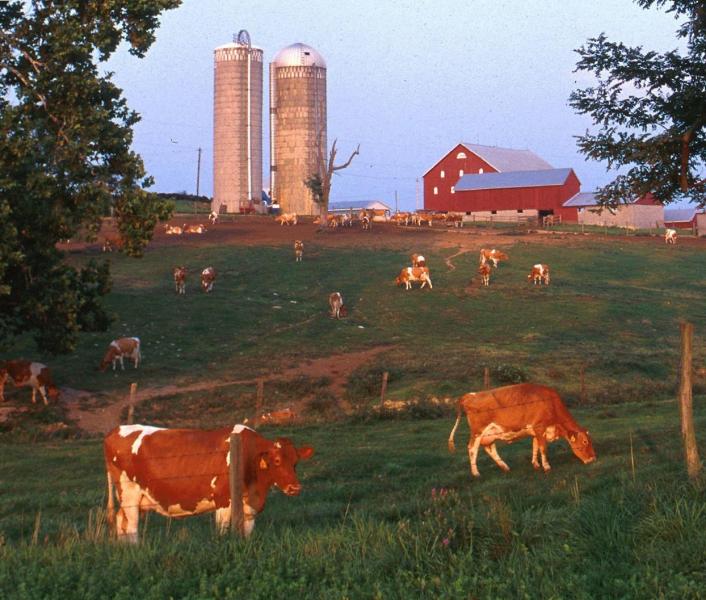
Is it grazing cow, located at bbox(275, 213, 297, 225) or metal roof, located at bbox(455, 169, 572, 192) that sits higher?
metal roof, located at bbox(455, 169, 572, 192)

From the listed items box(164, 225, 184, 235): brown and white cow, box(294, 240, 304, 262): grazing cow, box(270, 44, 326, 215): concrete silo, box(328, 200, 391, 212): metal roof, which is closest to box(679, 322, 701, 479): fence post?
box(294, 240, 304, 262): grazing cow

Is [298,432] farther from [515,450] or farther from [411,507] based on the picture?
[411,507]

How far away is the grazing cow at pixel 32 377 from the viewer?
26.3 m

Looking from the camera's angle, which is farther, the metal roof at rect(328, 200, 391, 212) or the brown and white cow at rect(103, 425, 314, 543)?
the metal roof at rect(328, 200, 391, 212)

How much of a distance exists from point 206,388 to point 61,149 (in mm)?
8892

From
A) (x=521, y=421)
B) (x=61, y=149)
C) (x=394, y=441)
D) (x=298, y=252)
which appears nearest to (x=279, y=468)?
(x=521, y=421)

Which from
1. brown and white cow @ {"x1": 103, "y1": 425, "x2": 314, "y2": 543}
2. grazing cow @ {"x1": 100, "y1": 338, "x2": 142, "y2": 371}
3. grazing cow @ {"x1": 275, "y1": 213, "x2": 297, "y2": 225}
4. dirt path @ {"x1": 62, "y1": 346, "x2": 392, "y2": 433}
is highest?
grazing cow @ {"x1": 275, "y1": 213, "x2": 297, "y2": 225}

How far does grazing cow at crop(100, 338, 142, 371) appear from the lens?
30156mm

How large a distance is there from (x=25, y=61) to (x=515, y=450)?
43.3ft

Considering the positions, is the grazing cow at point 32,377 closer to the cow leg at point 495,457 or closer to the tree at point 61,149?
the tree at point 61,149

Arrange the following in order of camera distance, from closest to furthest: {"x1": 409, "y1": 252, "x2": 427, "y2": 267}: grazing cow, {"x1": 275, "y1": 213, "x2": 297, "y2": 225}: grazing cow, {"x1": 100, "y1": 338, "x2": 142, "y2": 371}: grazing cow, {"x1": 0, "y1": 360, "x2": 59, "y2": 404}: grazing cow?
1. {"x1": 0, "y1": 360, "x2": 59, "y2": 404}: grazing cow
2. {"x1": 100, "y1": 338, "x2": 142, "y2": 371}: grazing cow
3. {"x1": 409, "y1": 252, "x2": 427, "y2": 267}: grazing cow
4. {"x1": 275, "y1": 213, "x2": 297, "y2": 225}: grazing cow

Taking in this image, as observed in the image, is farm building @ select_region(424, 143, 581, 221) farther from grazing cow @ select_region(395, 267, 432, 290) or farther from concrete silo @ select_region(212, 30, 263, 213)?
grazing cow @ select_region(395, 267, 432, 290)

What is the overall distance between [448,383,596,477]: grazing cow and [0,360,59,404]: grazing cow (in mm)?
15105

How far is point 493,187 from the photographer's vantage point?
93750 millimetres
